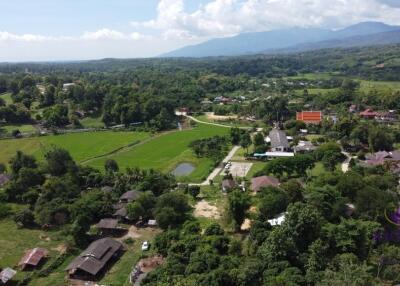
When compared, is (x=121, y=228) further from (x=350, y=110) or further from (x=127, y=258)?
(x=350, y=110)

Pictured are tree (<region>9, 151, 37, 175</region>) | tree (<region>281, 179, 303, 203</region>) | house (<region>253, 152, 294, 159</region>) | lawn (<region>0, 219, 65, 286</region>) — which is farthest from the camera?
house (<region>253, 152, 294, 159</region>)

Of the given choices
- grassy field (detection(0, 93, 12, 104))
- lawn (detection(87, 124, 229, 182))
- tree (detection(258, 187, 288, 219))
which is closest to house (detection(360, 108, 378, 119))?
lawn (detection(87, 124, 229, 182))

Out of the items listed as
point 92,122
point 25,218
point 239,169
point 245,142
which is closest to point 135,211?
point 25,218

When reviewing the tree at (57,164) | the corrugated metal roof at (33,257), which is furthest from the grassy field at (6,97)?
the corrugated metal roof at (33,257)

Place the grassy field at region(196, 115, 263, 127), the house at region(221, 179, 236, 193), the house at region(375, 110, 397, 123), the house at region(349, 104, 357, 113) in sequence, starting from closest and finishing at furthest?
the house at region(221, 179, 236, 193) < the house at region(375, 110, 397, 123) < the grassy field at region(196, 115, 263, 127) < the house at region(349, 104, 357, 113)

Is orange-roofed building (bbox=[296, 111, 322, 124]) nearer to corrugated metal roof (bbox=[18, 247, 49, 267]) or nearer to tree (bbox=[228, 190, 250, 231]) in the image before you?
tree (bbox=[228, 190, 250, 231])
